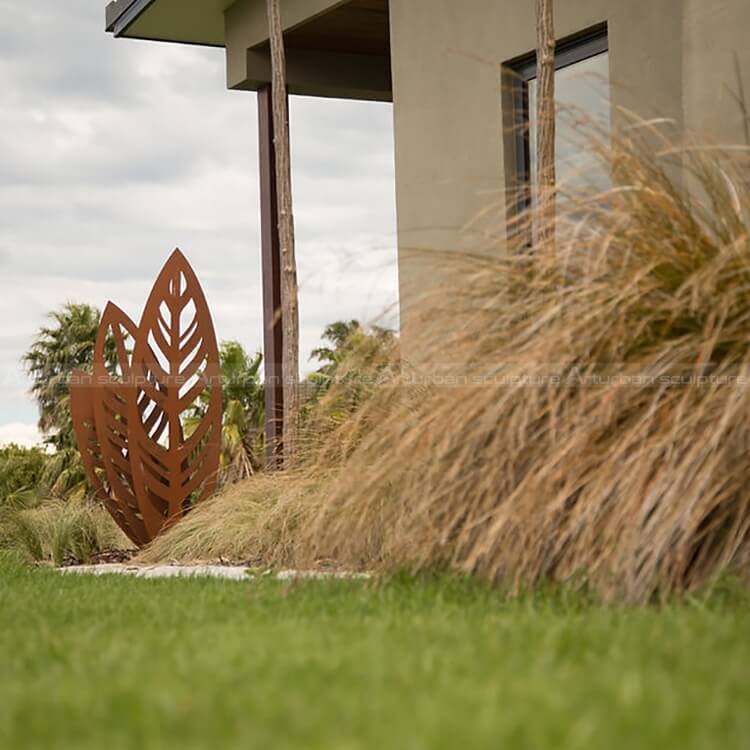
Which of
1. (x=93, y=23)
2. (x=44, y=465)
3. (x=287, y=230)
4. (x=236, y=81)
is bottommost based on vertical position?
(x=44, y=465)

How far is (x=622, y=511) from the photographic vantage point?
394 cm

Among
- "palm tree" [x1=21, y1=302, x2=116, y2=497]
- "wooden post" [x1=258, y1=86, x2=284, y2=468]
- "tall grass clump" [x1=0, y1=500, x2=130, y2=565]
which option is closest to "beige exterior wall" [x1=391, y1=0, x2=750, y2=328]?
"wooden post" [x1=258, y1=86, x2=284, y2=468]

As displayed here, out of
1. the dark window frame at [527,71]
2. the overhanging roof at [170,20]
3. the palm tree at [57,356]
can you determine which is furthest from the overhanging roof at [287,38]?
the palm tree at [57,356]

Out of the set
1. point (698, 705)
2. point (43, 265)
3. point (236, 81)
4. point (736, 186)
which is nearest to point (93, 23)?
point (236, 81)

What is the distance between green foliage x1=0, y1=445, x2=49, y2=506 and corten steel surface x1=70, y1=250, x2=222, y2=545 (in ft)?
33.6

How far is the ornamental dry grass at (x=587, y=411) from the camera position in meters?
4.00

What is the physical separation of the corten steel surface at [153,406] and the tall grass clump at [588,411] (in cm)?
500

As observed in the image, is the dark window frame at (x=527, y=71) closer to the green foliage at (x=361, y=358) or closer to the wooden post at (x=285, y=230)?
the wooden post at (x=285, y=230)

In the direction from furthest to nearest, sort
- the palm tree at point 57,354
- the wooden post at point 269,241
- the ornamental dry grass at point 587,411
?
the palm tree at point 57,354, the wooden post at point 269,241, the ornamental dry grass at point 587,411

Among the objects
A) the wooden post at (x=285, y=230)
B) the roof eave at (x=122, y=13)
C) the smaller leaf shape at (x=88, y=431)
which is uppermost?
the roof eave at (x=122, y=13)

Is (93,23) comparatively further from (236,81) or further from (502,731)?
(502,731)

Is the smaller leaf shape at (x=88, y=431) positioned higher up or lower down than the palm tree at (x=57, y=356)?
lower down

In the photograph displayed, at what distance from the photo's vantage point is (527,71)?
349 inches

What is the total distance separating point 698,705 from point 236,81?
38.1 feet
